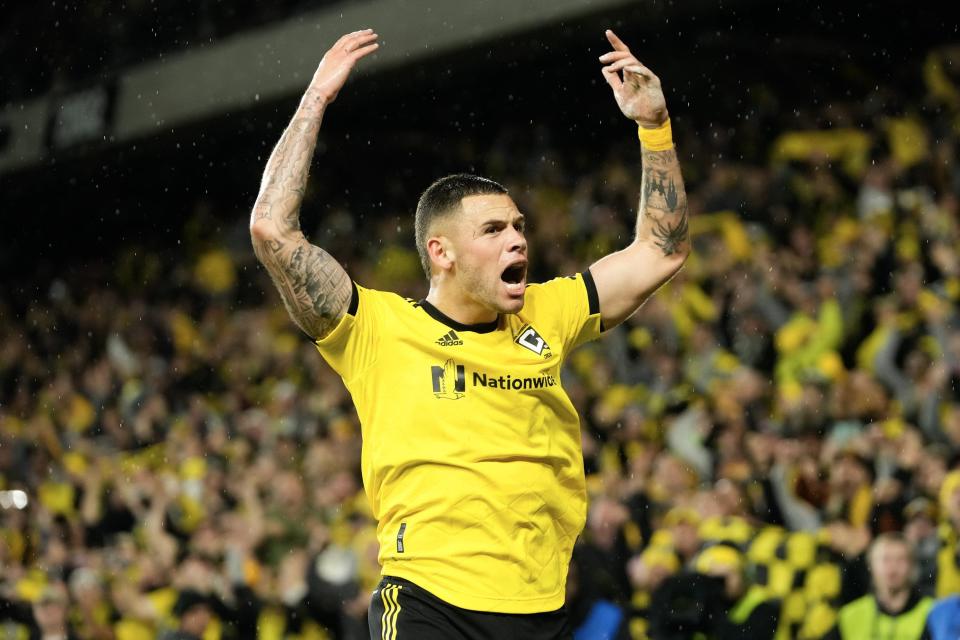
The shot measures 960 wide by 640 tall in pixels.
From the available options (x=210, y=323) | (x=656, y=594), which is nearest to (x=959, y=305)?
(x=656, y=594)

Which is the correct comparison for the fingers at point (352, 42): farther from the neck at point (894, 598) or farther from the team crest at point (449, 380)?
the neck at point (894, 598)

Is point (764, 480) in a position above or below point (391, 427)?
below

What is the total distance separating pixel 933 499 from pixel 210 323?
9291 millimetres

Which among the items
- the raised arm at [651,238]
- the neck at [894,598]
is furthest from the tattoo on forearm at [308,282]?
the neck at [894,598]

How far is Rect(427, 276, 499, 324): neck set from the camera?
407 centimetres

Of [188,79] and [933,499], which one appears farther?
[188,79]

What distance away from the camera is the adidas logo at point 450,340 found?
13.0 ft

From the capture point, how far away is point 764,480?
337 inches

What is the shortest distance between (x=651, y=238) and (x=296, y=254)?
1.10 meters

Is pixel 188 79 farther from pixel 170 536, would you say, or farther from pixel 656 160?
pixel 656 160

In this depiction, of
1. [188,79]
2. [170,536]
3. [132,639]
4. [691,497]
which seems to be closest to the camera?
[691,497]

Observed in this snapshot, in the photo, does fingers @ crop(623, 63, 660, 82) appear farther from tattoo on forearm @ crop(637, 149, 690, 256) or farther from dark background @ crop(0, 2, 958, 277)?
dark background @ crop(0, 2, 958, 277)

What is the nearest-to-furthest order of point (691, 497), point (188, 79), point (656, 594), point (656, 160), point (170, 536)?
point (656, 160), point (656, 594), point (691, 497), point (170, 536), point (188, 79)

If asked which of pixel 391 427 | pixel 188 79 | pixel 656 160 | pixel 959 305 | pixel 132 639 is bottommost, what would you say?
pixel 132 639
